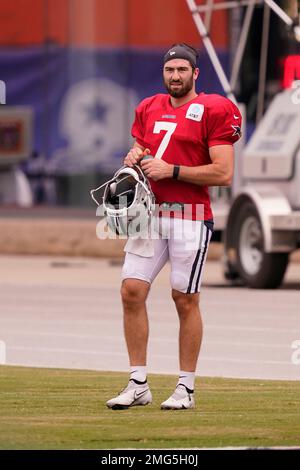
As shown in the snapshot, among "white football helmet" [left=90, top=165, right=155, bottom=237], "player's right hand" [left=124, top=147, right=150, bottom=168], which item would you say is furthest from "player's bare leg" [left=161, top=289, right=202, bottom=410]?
"player's right hand" [left=124, top=147, right=150, bottom=168]

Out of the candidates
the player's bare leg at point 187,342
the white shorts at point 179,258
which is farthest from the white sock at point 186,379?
the white shorts at point 179,258

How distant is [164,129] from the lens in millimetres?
10086

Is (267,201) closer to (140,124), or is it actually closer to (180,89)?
(140,124)

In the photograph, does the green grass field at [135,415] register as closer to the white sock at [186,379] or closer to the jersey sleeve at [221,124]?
the white sock at [186,379]

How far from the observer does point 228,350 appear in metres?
13.8

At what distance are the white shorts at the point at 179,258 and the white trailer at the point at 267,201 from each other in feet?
31.0

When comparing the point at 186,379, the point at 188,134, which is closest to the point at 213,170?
the point at 188,134

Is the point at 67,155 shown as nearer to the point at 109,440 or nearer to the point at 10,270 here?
the point at 10,270

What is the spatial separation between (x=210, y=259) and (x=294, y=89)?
5474 millimetres

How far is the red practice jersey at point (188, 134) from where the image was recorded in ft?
33.0

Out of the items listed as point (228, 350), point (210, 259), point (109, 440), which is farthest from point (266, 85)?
point (109, 440)

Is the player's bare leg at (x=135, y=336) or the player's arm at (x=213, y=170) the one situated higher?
the player's arm at (x=213, y=170)

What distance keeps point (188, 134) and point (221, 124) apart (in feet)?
0.62
